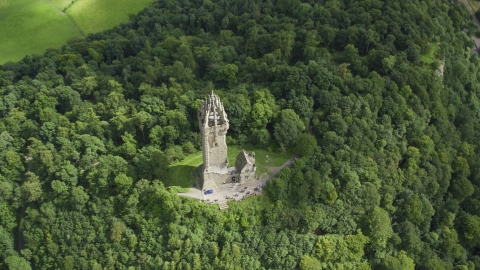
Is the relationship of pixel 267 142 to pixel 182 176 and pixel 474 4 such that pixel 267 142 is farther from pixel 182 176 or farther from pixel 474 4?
pixel 474 4

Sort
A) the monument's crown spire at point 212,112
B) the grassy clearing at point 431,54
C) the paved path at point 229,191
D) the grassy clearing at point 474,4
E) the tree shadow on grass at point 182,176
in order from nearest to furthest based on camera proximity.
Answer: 1. the monument's crown spire at point 212,112
2. the paved path at point 229,191
3. the tree shadow on grass at point 182,176
4. the grassy clearing at point 431,54
5. the grassy clearing at point 474,4

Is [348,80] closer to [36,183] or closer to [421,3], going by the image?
[421,3]

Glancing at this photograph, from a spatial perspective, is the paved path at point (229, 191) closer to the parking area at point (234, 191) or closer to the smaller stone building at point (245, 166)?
the parking area at point (234, 191)

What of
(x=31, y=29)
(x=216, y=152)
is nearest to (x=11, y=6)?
(x=31, y=29)

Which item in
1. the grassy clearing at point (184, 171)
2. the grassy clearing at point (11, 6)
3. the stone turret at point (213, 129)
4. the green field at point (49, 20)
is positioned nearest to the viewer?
the stone turret at point (213, 129)

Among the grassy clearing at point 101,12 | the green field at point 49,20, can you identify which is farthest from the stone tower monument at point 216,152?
the grassy clearing at point 101,12

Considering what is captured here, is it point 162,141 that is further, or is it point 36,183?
point 162,141

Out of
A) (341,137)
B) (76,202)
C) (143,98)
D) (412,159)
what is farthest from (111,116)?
(412,159)

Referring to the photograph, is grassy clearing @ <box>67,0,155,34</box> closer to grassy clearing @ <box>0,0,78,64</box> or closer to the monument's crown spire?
grassy clearing @ <box>0,0,78,64</box>
